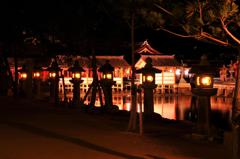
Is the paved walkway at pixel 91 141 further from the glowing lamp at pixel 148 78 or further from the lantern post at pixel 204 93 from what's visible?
the glowing lamp at pixel 148 78

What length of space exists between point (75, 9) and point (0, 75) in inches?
415

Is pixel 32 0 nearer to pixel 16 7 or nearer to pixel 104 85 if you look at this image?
pixel 16 7

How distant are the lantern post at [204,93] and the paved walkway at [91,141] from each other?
501mm

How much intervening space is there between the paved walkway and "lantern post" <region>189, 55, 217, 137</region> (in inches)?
19.7

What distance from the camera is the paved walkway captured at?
9.60m

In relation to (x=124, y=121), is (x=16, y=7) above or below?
above

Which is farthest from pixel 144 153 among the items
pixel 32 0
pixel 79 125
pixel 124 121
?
pixel 32 0

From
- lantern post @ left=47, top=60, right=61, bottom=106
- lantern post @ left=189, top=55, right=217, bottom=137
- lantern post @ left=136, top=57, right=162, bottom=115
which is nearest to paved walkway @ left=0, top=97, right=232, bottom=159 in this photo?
lantern post @ left=189, top=55, right=217, bottom=137

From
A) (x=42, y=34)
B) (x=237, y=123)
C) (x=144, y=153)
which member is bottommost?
(x=144, y=153)

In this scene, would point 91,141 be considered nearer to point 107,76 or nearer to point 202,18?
point 202,18

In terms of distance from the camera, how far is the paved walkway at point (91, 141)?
9.60 metres

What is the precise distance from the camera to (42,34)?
2119 cm

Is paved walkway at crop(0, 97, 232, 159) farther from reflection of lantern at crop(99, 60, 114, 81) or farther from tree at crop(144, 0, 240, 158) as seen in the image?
reflection of lantern at crop(99, 60, 114, 81)

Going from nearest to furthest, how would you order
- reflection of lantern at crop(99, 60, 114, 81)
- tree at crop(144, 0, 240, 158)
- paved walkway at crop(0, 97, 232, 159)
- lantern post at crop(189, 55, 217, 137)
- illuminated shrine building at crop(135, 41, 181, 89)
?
tree at crop(144, 0, 240, 158) → paved walkway at crop(0, 97, 232, 159) → lantern post at crop(189, 55, 217, 137) → reflection of lantern at crop(99, 60, 114, 81) → illuminated shrine building at crop(135, 41, 181, 89)
